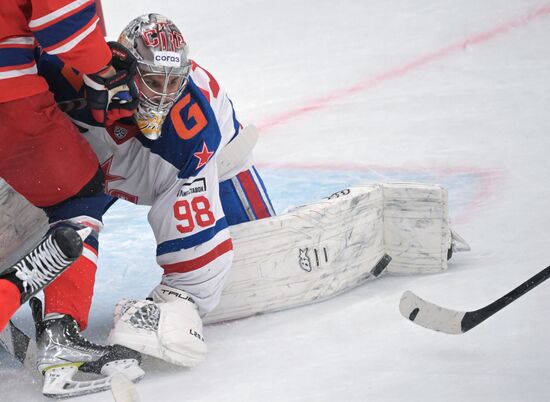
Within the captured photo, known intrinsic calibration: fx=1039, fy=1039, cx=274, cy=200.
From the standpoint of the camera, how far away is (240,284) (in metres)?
3.09

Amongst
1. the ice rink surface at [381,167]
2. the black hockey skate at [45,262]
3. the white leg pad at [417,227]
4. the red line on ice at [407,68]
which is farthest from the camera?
the red line on ice at [407,68]

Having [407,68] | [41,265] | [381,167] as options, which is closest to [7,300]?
[41,265]

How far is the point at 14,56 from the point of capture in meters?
2.68

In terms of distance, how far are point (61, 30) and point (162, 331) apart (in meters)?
0.80

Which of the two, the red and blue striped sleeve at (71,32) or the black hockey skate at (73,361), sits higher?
the red and blue striped sleeve at (71,32)

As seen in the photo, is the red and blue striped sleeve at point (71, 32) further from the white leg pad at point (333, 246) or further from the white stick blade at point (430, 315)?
the white stick blade at point (430, 315)

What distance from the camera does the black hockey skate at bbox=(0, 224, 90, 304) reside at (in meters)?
2.42

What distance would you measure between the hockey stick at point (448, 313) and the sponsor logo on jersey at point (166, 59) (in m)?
0.89

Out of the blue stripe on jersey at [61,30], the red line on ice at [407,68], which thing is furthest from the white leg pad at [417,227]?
the red line on ice at [407,68]

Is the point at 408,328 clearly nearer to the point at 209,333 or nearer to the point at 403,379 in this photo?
the point at 403,379

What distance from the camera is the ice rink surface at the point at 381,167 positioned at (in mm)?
2521

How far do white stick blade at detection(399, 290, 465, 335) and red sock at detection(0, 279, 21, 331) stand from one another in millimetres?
1008

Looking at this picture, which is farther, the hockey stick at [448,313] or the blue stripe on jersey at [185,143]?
the blue stripe on jersey at [185,143]

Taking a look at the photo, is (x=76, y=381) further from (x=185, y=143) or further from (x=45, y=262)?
(x=185, y=143)
